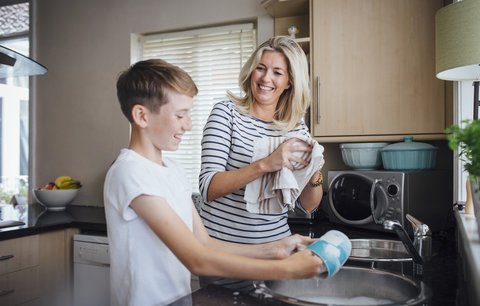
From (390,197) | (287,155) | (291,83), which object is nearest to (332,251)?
(287,155)

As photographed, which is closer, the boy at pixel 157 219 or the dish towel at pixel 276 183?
the boy at pixel 157 219

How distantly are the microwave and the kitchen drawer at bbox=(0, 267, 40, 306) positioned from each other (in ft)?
5.14

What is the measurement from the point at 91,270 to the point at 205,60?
56.4 inches

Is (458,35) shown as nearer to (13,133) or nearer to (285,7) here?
(285,7)

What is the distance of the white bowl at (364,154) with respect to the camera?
80.5 inches

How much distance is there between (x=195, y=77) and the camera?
2.82m

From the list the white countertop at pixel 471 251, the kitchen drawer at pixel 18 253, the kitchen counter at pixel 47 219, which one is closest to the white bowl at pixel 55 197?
the kitchen counter at pixel 47 219

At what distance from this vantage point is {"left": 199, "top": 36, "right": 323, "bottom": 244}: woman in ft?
4.79

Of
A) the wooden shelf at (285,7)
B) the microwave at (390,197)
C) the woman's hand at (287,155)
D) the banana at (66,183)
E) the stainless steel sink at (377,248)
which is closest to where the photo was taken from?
the woman's hand at (287,155)

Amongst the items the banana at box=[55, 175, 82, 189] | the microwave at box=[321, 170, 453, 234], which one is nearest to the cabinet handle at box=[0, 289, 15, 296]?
the banana at box=[55, 175, 82, 189]

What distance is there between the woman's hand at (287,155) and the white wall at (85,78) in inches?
66.3

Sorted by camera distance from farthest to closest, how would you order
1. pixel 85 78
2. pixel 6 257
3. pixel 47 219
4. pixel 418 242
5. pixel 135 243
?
pixel 85 78, pixel 47 219, pixel 6 257, pixel 418 242, pixel 135 243

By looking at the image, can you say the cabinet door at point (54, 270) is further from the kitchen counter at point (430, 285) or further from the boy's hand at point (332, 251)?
the boy's hand at point (332, 251)

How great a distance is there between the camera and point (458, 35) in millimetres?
1197
